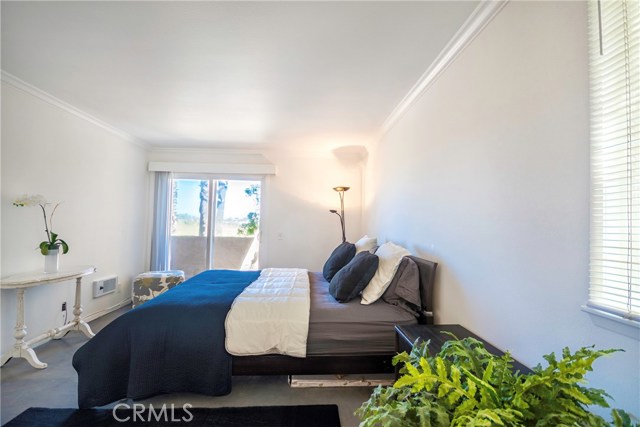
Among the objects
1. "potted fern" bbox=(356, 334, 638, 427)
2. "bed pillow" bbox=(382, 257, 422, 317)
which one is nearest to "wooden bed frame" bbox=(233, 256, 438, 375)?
"bed pillow" bbox=(382, 257, 422, 317)

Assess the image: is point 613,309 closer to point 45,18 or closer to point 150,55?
point 150,55

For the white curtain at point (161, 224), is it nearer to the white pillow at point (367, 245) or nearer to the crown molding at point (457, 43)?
the white pillow at point (367, 245)

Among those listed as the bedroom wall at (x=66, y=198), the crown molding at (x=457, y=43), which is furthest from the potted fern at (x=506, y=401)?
the bedroom wall at (x=66, y=198)

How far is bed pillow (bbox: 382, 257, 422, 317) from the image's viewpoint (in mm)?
2080

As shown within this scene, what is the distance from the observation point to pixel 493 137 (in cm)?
148

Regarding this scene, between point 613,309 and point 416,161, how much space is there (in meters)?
1.85

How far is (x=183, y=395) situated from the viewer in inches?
79.2

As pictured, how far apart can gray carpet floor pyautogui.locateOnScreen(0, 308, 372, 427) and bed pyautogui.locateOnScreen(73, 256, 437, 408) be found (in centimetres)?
20

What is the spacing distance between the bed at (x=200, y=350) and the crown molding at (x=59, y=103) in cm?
232

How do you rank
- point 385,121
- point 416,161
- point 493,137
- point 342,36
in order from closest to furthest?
point 493,137
point 342,36
point 416,161
point 385,121

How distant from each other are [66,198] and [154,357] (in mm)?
2343

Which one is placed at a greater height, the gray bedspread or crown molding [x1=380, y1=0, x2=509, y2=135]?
crown molding [x1=380, y1=0, x2=509, y2=135]

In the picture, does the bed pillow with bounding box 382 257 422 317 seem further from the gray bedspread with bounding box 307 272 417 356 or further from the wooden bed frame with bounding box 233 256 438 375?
the wooden bed frame with bounding box 233 256 438 375

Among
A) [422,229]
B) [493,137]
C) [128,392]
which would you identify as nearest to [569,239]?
[493,137]
